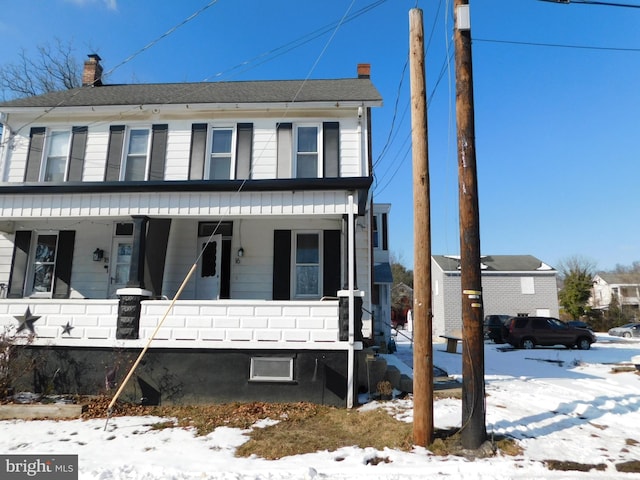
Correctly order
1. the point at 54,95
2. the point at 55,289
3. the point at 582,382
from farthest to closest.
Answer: the point at 54,95
the point at 55,289
the point at 582,382

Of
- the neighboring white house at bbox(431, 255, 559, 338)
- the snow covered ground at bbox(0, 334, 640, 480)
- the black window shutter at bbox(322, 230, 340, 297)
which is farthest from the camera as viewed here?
the neighboring white house at bbox(431, 255, 559, 338)

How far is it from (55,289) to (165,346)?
4866mm

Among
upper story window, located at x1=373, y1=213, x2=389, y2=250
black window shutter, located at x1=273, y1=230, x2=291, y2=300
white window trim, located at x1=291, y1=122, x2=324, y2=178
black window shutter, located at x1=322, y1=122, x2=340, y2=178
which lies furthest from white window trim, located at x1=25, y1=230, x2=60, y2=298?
upper story window, located at x1=373, y1=213, x2=389, y2=250

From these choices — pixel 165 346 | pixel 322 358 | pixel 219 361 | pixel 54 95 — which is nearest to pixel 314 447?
pixel 322 358

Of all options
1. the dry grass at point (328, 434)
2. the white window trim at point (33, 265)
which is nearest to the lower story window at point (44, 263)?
the white window trim at point (33, 265)

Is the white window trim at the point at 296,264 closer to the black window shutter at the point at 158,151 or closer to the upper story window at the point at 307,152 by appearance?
the upper story window at the point at 307,152

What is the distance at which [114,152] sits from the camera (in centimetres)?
1109

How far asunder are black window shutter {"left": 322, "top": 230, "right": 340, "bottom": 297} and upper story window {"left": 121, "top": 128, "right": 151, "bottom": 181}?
5.25 metres

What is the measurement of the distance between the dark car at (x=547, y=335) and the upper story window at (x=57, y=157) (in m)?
19.7

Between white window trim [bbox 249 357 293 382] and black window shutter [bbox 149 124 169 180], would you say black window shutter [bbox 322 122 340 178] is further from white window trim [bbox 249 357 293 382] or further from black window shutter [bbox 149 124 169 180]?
white window trim [bbox 249 357 293 382]

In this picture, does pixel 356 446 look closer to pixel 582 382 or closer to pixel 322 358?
pixel 322 358

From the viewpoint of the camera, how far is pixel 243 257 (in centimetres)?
1048

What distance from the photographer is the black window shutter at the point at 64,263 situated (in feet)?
35.2

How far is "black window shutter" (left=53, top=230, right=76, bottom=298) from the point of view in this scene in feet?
35.2
